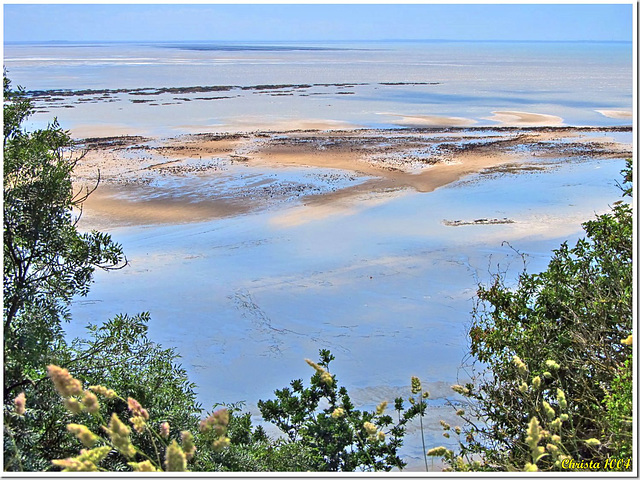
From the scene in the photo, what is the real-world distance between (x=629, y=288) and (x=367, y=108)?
1283 inches

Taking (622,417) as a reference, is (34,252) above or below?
above

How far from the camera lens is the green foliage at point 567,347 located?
5547 millimetres

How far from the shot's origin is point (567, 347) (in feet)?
19.9

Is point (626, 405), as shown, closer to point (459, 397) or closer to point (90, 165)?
point (459, 397)

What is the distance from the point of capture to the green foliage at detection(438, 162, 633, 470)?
18.2 ft

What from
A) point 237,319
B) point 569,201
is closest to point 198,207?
point 237,319

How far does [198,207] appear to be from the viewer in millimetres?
17109

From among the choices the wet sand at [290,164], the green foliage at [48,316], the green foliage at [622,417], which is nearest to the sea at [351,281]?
the wet sand at [290,164]

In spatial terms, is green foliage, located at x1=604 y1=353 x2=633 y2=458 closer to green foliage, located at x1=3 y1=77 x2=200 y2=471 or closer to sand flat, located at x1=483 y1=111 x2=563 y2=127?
green foliage, located at x1=3 y1=77 x2=200 y2=471

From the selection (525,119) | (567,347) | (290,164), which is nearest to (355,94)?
(525,119)

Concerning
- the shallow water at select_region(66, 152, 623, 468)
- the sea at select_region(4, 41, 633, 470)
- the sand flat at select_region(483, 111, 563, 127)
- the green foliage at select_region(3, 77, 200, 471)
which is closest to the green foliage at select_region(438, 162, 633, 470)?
the sea at select_region(4, 41, 633, 470)

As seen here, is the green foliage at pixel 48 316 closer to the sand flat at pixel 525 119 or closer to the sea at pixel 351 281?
the sea at pixel 351 281

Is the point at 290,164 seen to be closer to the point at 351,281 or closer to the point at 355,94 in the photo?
the point at 351,281

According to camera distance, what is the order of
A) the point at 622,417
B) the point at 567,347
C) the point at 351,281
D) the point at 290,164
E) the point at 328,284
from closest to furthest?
Answer: the point at 622,417
the point at 567,347
the point at 328,284
the point at 351,281
the point at 290,164
